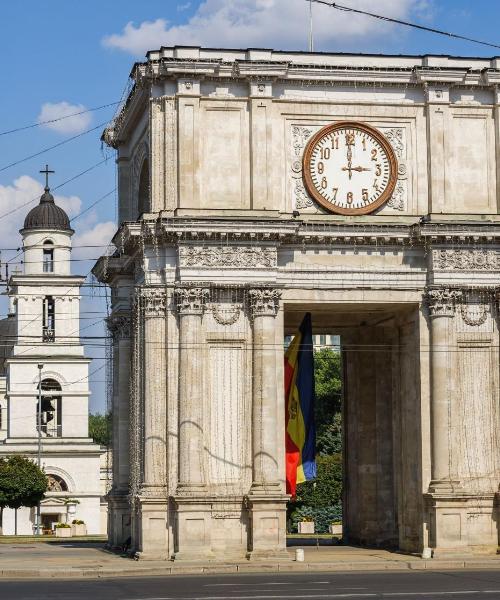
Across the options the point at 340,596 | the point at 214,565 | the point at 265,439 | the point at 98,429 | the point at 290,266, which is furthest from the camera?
the point at 98,429

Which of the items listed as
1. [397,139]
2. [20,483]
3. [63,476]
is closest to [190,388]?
[397,139]

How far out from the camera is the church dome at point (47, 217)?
364 feet

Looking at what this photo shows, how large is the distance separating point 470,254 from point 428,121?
4.68 meters

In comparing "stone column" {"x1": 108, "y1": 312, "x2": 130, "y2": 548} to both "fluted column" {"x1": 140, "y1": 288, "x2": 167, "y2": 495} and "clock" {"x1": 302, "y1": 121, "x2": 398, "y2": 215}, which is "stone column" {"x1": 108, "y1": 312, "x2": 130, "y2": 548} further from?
"clock" {"x1": 302, "y1": 121, "x2": 398, "y2": 215}

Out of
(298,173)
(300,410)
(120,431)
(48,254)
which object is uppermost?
(48,254)

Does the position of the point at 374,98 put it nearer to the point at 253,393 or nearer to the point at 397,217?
the point at 397,217

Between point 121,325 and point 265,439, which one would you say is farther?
point 121,325

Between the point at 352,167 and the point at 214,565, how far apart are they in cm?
1423

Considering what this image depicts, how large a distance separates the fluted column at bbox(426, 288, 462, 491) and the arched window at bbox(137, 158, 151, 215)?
37.3 ft

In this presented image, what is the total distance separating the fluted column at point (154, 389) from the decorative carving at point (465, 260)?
9135mm

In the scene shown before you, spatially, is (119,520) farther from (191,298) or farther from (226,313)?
(191,298)

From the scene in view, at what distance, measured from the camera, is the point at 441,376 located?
162 feet

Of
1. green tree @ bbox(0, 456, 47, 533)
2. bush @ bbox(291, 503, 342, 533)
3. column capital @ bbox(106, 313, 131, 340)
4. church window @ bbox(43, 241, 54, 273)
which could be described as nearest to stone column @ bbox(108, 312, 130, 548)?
column capital @ bbox(106, 313, 131, 340)

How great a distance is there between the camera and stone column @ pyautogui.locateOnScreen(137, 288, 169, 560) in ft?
158
